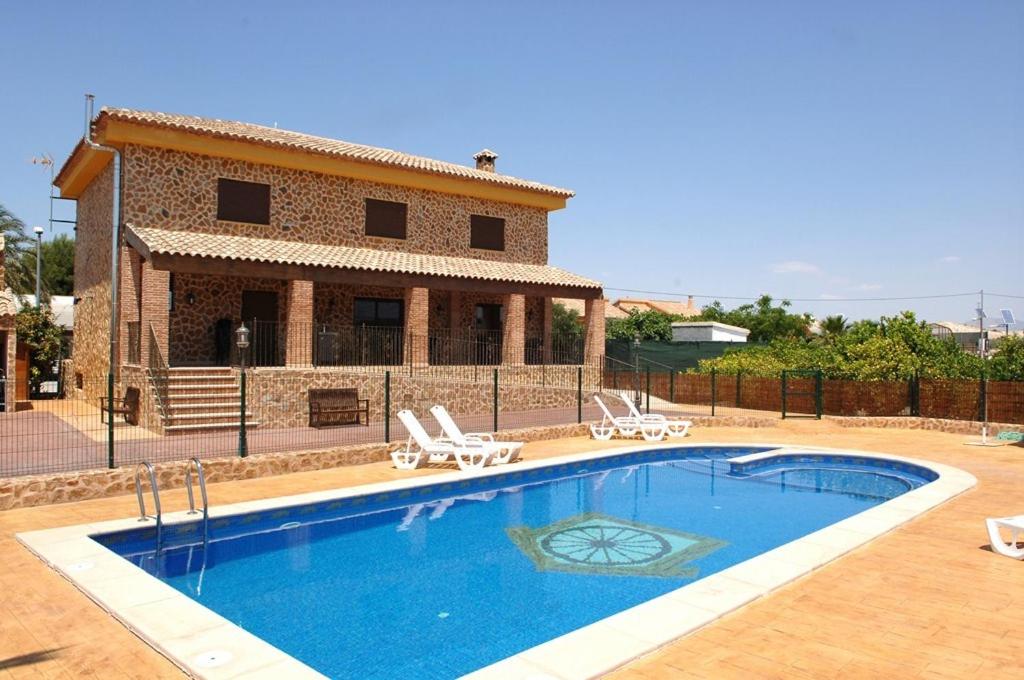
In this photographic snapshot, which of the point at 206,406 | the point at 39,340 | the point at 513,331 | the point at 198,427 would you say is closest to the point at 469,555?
the point at 198,427

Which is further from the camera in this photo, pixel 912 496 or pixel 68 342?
pixel 68 342

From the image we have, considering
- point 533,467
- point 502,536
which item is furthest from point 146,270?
point 502,536

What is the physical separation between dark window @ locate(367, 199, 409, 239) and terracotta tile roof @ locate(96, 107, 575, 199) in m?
1.31

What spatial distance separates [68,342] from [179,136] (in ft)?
38.5

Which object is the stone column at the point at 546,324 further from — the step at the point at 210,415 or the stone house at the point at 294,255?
the step at the point at 210,415

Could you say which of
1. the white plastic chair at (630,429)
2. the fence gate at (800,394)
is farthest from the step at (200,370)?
the fence gate at (800,394)

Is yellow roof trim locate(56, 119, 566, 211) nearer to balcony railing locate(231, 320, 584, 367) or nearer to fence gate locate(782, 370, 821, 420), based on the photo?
balcony railing locate(231, 320, 584, 367)

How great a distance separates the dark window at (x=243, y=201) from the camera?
64.2 ft

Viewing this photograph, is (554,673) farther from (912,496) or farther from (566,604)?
(912,496)

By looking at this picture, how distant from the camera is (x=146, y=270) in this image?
54.9 ft

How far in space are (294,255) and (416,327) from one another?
385cm

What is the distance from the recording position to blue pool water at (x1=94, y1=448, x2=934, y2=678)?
19.2 feet

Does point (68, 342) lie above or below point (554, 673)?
above

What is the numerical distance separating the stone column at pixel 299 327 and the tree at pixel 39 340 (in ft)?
30.8
